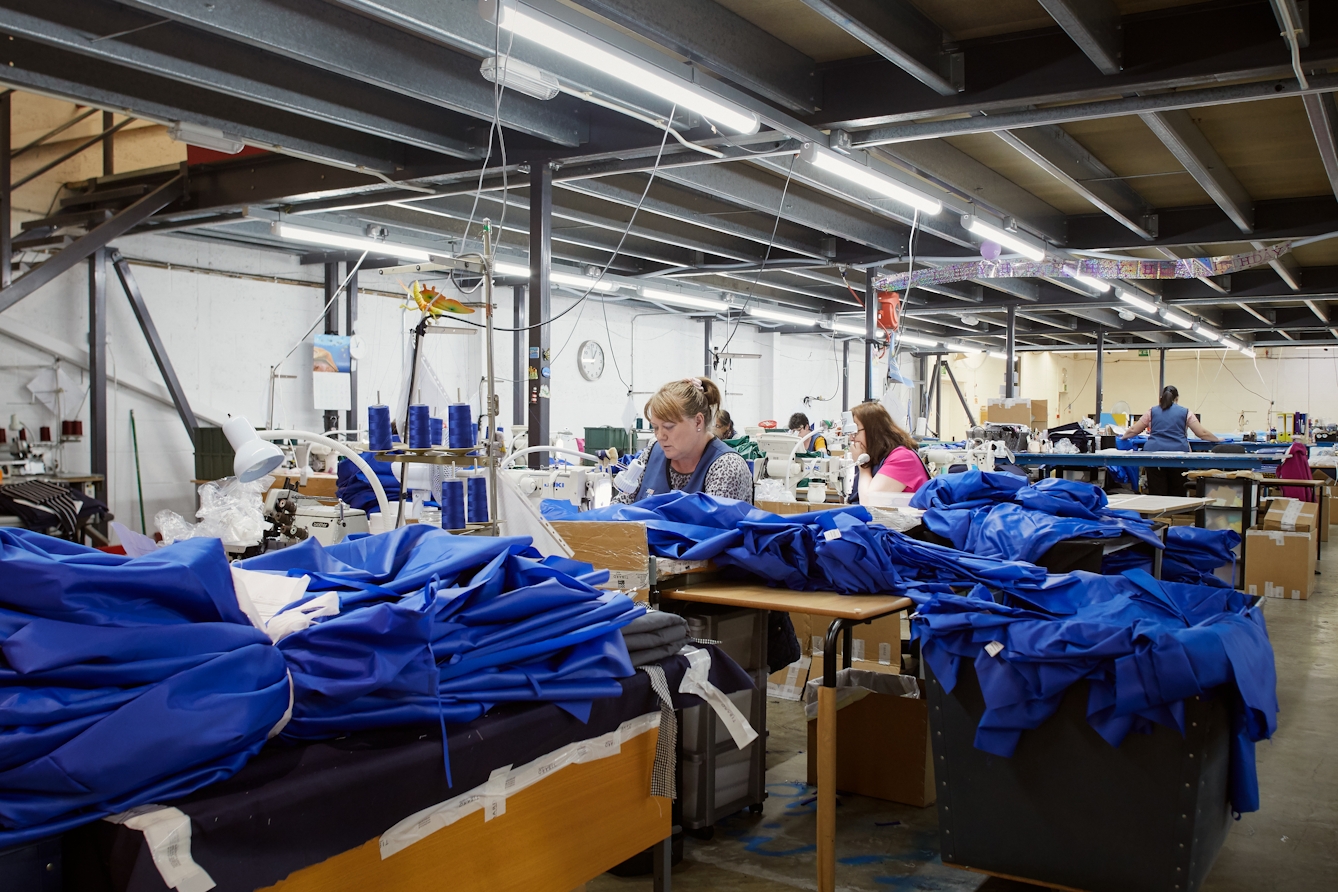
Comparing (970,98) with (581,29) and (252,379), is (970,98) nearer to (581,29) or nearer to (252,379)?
(581,29)

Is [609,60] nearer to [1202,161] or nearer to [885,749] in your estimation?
[885,749]

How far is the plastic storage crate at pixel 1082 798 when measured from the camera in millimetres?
1966

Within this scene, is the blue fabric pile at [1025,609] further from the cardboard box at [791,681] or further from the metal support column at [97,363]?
the metal support column at [97,363]

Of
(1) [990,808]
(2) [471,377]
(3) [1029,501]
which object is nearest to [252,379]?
(2) [471,377]

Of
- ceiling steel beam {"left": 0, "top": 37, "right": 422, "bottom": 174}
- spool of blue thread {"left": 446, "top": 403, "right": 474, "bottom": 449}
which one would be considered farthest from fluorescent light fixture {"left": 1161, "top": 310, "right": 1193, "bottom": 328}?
spool of blue thread {"left": 446, "top": 403, "right": 474, "bottom": 449}

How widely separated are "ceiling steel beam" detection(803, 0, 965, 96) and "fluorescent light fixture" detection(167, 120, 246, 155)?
2927 millimetres

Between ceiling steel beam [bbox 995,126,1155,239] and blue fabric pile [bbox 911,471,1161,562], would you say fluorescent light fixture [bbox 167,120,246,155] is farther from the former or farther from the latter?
ceiling steel beam [bbox 995,126,1155,239]

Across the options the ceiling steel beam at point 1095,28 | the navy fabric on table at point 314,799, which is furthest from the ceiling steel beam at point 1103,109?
the navy fabric on table at point 314,799

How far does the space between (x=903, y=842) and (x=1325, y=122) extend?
409cm

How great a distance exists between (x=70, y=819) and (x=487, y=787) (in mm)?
516

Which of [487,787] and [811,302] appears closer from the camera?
[487,787]

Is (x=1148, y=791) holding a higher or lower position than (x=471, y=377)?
lower

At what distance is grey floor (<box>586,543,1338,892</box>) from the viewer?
2436mm

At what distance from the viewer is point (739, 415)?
14930 millimetres
